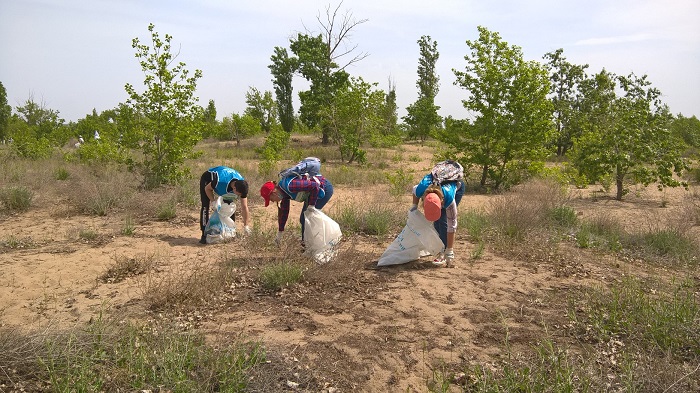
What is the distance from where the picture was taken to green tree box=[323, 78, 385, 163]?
1614 cm

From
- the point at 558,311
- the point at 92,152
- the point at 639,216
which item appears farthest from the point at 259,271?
the point at 92,152

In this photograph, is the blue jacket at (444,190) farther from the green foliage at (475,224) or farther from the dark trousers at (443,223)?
the green foliage at (475,224)

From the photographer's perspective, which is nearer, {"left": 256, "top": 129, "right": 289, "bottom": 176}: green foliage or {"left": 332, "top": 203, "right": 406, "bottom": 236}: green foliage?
{"left": 332, "top": 203, "right": 406, "bottom": 236}: green foliage

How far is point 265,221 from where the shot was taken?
7.50 meters

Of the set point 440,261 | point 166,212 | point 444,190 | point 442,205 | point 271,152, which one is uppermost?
point 271,152

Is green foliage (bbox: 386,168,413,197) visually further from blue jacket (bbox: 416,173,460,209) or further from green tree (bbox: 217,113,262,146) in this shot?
green tree (bbox: 217,113,262,146)

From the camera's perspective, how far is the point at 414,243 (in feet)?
17.1

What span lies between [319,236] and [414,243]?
978mm

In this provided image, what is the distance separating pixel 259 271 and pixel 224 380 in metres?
2.00

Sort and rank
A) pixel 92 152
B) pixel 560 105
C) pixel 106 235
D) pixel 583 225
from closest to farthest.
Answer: pixel 106 235 < pixel 583 225 < pixel 92 152 < pixel 560 105

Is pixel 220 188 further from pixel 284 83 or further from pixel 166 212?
pixel 284 83

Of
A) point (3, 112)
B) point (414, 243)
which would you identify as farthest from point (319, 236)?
point (3, 112)

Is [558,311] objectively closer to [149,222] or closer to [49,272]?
[49,272]

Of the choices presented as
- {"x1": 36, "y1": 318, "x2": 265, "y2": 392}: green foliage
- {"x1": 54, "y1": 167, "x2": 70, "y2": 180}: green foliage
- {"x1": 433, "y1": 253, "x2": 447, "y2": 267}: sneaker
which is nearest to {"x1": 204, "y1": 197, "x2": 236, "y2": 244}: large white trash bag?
{"x1": 433, "y1": 253, "x2": 447, "y2": 267}: sneaker
